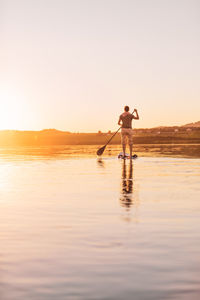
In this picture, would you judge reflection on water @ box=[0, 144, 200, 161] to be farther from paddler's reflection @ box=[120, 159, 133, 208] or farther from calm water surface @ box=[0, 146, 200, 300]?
calm water surface @ box=[0, 146, 200, 300]

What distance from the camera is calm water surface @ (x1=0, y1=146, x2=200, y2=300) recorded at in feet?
14.8

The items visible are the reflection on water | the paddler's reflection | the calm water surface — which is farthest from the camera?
the reflection on water

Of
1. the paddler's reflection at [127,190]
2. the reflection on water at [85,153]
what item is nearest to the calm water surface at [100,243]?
the paddler's reflection at [127,190]

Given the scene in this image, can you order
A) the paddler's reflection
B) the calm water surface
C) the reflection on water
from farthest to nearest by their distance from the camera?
1. the reflection on water
2. the paddler's reflection
3. the calm water surface

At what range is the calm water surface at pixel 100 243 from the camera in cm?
452

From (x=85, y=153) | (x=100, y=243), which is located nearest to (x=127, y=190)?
(x=100, y=243)

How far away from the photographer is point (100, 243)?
6258mm

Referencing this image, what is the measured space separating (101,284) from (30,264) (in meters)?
0.98

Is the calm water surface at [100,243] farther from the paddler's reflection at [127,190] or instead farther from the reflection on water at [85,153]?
the reflection on water at [85,153]

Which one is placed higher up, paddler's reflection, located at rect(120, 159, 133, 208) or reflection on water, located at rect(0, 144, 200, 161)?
reflection on water, located at rect(0, 144, 200, 161)

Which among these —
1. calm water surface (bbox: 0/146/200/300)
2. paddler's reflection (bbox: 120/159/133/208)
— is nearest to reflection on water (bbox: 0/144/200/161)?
paddler's reflection (bbox: 120/159/133/208)

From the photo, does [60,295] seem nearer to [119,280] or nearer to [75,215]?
[119,280]


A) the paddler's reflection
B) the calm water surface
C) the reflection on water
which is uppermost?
the reflection on water

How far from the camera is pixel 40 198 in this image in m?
10.7
